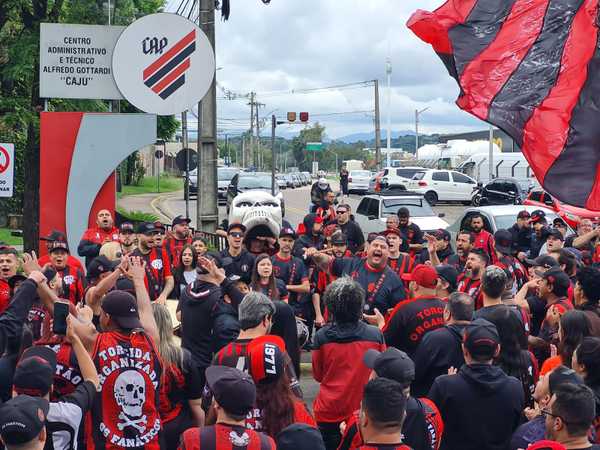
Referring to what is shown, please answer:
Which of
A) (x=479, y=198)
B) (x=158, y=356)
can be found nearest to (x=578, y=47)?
(x=158, y=356)

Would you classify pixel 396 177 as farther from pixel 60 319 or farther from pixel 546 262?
pixel 60 319

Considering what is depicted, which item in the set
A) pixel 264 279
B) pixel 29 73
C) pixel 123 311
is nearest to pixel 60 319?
pixel 123 311

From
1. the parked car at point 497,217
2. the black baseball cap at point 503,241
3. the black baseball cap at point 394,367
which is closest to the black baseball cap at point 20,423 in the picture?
the black baseball cap at point 394,367

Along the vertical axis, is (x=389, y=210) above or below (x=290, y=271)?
above

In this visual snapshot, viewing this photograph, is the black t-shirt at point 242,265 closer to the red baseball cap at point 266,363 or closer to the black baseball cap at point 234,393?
the red baseball cap at point 266,363

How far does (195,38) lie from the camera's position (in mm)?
13477

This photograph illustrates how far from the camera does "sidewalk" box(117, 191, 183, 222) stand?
122 feet

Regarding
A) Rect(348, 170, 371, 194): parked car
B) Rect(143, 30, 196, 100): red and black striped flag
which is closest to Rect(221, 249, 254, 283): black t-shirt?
Rect(143, 30, 196, 100): red and black striped flag

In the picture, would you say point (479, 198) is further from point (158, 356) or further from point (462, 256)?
point (158, 356)

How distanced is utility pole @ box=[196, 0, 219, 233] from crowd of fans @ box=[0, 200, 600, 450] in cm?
733

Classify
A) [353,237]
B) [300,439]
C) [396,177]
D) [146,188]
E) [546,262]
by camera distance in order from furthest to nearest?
[146,188] → [396,177] → [353,237] → [546,262] → [300,439]

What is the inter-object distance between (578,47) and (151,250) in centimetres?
540

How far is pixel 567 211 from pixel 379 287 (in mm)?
3187

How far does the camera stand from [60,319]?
480 cm
